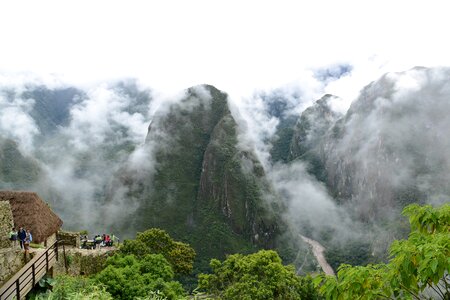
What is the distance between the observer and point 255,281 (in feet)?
69.4

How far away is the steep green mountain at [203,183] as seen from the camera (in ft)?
300

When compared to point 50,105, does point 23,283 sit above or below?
below

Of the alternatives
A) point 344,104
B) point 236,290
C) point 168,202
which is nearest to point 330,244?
point 168,202

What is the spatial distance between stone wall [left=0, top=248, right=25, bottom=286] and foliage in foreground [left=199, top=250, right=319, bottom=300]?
1138cm

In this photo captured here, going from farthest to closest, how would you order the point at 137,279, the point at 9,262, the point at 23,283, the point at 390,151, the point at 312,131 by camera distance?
the point at 312,131 → the point at 390,151 → the point at 137,279 → the point at 9,262 → the point at 23,283

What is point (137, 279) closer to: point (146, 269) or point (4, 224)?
point (146, 269)

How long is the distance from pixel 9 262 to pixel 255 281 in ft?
43.1

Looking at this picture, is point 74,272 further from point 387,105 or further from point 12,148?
point 387,105

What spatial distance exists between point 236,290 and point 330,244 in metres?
94.4

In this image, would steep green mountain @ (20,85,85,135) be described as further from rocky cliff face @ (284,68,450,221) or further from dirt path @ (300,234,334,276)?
rocky cliff face @ (284,68,450,221)

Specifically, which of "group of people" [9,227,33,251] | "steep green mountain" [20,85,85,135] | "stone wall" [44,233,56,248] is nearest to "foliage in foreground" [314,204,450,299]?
"group of people" [9,227,33,251]

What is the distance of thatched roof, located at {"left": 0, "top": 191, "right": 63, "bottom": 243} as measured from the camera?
749 inches

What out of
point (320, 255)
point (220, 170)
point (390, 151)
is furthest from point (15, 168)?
point (390, 151)

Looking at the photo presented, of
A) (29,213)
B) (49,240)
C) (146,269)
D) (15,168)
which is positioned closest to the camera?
(29,213)
